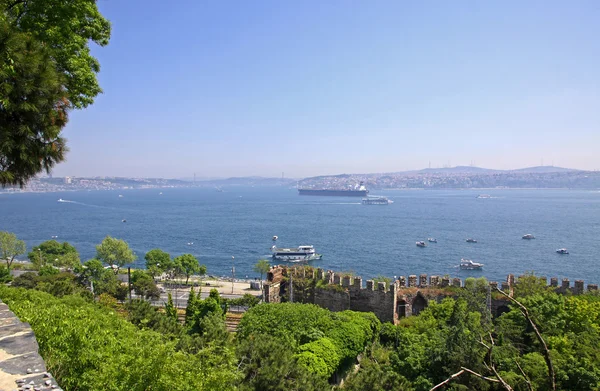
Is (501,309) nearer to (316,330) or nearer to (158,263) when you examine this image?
(316,330)

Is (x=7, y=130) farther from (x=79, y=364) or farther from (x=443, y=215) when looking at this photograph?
(x=443, y=215)

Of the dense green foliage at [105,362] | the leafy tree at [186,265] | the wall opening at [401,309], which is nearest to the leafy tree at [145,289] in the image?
the leafy tree at [186,265]

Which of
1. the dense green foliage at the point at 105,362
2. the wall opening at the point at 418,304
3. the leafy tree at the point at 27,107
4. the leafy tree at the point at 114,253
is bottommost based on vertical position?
the leafy tree at the point at 114,253

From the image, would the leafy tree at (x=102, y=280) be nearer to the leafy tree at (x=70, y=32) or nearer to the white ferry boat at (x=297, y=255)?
the white ferry boat at (x=297, y=255)

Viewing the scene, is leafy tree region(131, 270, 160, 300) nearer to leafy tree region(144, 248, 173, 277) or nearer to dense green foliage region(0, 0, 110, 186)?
leafy tree region(144, 248, 173, 277)

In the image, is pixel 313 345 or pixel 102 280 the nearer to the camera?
pixel 313 345

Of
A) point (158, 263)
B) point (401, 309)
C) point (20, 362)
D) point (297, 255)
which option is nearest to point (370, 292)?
point (401, 309)

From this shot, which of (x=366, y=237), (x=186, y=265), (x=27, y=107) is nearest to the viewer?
(x=27, y=107)
